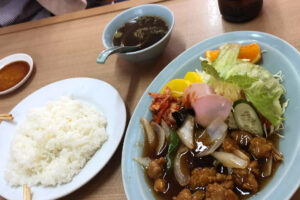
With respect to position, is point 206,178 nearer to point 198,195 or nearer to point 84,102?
point 198,195

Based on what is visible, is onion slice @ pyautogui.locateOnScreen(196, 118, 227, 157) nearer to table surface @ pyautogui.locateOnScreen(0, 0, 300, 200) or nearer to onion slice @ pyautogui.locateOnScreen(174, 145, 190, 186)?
onion slice @ pyautogui.locateOnScreen(174, 145, 190, 186)

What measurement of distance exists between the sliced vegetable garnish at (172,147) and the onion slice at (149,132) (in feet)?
0.48

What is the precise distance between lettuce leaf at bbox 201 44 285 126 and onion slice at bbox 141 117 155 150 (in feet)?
1.66

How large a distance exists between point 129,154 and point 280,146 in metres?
0.83

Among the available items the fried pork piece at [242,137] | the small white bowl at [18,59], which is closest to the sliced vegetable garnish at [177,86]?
the fried pork piece at [242,137]

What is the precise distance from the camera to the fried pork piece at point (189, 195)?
1.25 metres

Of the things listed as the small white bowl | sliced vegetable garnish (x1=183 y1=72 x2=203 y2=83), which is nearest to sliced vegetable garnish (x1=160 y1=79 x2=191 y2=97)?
sliced vegetable garnish (x1=183 y1=72 x2=203 y2=83)

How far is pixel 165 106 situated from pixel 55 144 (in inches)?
31.0

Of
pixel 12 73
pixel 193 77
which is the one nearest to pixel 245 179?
pixel 193 77

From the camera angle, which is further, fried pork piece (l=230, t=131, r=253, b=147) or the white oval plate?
the white oval plate

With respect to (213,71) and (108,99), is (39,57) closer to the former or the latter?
(108,99)

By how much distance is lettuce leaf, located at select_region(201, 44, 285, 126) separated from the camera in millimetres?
1325

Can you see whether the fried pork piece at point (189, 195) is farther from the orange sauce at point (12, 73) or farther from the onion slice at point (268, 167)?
the orange sauce at point (12, 73)

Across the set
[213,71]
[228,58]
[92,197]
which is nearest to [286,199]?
[213,71]
